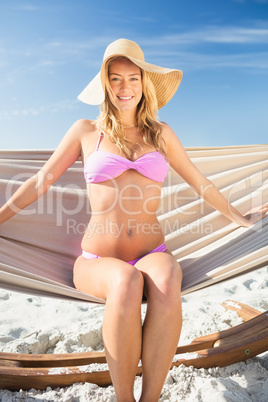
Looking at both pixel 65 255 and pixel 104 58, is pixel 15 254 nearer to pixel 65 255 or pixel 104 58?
pixel 65 255

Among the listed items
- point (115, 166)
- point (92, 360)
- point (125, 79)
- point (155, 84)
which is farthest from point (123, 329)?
point (155, 84)

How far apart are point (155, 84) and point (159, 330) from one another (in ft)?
4.08

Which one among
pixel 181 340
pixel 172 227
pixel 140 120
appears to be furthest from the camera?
pixel 172 227

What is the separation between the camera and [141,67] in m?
1.79

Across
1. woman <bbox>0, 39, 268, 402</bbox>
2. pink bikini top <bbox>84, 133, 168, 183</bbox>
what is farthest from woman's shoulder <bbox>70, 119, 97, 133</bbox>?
pink bikini top <bbox>84, 133, 168, 183</bbox>

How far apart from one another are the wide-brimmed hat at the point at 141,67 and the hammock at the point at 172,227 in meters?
0.64

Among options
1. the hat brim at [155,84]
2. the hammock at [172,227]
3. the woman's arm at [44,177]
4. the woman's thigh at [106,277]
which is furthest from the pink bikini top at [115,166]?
the hammock at [172,227]

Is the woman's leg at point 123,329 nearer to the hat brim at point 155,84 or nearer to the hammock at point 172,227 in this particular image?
the hammock at point 172,227

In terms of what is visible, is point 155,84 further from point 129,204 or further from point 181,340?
point 181,340

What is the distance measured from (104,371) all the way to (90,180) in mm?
813

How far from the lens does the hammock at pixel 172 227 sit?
5.57 ft

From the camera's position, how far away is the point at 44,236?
2.18 meters

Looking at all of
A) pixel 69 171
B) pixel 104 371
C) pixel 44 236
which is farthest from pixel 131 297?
pixel 69 171

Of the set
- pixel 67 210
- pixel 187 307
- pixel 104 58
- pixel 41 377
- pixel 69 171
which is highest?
pixel 104 58
